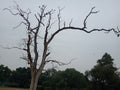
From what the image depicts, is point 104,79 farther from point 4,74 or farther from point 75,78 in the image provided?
point 4,74

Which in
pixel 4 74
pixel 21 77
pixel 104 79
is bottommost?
pixel 104 79

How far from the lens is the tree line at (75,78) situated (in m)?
63.7

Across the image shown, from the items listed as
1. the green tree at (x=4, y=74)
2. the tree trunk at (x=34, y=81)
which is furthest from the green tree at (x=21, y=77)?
the tree trunk at (x=34, y=81)

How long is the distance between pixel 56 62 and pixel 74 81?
6706 cm

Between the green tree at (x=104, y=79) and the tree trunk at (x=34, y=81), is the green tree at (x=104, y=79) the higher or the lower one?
the higher one

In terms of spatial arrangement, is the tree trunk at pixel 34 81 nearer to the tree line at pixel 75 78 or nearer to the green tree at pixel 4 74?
the tree line at pixel 75 78

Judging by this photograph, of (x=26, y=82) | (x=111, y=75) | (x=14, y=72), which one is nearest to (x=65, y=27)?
(x=111, y=75)

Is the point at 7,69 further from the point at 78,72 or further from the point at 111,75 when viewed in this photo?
the point at 111,75

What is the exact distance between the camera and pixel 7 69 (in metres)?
114

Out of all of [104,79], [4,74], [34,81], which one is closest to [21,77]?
[4,74]

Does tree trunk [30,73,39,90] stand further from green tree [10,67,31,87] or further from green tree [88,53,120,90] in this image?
green tree [10,67,31,87]

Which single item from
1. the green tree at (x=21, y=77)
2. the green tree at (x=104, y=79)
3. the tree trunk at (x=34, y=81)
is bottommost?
the tree trunk at (x=34, y=81)

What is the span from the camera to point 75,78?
280ft

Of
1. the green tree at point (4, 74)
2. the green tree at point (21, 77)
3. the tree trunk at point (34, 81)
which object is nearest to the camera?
the tree trunk at point (34, 81)
